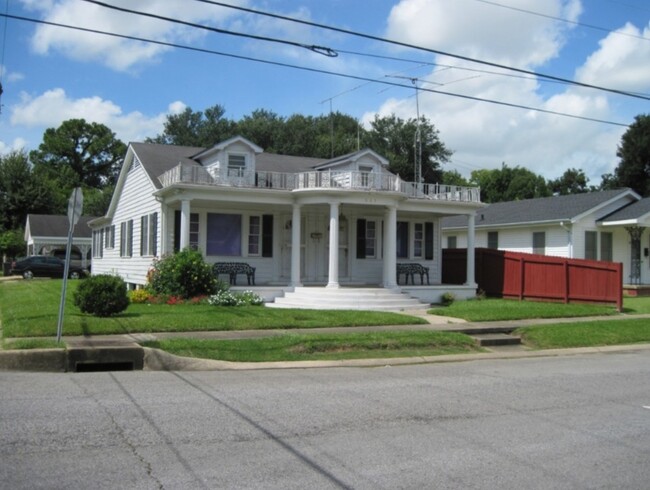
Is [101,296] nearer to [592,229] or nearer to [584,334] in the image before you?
[584,334]

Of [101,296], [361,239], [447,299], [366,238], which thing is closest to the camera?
[101,296]

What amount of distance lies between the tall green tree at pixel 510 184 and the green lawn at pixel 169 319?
55.0 m

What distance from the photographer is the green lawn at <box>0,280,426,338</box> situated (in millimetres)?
13852

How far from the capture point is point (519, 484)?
5422mm

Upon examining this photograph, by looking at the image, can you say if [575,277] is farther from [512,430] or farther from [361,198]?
[512,430]

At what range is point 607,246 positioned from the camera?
3033 centimetres

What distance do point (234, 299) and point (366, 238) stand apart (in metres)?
7.48

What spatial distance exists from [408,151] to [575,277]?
38.4m

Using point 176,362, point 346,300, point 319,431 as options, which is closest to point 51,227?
point 346,300

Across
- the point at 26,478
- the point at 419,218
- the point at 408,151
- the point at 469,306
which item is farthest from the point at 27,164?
the point at 26,478

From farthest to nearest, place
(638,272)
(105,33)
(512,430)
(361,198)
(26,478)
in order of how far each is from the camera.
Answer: (638,272), (361,198), (105,33), (512,430), (26,478)

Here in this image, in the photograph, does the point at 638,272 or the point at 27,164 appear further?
the point at 27,164

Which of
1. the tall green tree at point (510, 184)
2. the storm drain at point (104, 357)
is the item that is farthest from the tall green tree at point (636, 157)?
the storm drain at point (104, 357)

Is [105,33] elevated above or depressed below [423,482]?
above
